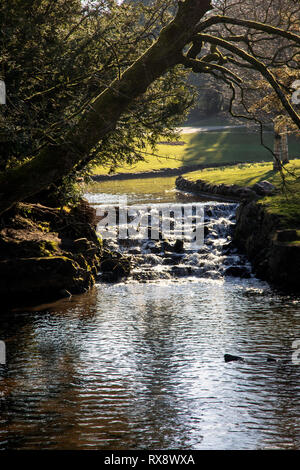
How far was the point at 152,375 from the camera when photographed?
11.5 m

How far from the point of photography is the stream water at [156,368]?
8.52 metres

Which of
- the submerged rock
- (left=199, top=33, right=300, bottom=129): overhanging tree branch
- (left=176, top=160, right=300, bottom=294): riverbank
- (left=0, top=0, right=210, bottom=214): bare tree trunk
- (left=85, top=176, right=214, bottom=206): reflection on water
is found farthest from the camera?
(left=85, top=176, right=214, bottom=206): reflection on water

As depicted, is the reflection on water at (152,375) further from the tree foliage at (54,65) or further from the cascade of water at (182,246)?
the tree foliage at (54,65)

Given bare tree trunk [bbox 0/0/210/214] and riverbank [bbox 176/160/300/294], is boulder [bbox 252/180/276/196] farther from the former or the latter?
bare tree trunk [bbox 0/0/210/214]

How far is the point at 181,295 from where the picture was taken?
19.3 meters

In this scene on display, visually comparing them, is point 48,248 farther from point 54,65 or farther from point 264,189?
point 264,189

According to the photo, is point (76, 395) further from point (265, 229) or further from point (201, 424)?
point (265, 229)

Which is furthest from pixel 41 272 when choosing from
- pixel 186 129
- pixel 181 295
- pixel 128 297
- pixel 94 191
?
pixel 186 129

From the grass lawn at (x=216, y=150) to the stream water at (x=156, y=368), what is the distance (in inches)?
1425

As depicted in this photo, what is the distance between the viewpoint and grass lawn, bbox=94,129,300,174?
58.9 meters

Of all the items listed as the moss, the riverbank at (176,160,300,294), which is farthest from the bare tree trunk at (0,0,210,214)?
the moss

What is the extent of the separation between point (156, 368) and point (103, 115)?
18.9 feet

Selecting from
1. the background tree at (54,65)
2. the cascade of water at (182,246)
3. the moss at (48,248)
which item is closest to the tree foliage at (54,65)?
the background tree at (54,65)

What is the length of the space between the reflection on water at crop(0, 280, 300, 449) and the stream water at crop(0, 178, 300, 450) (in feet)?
Answer: 0.09
